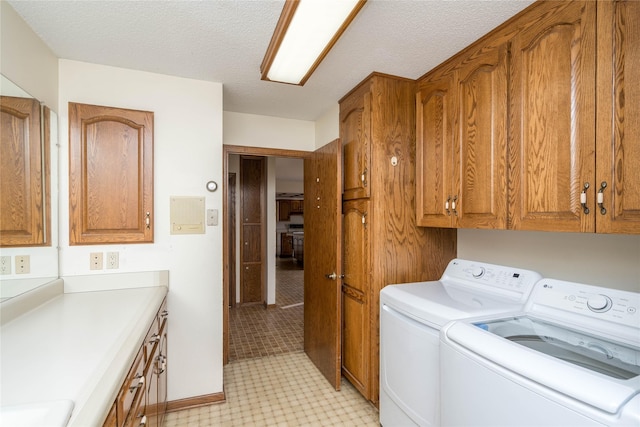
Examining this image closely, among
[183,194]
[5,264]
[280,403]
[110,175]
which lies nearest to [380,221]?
[183,194]

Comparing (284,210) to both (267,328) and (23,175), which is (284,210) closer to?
(267,328)

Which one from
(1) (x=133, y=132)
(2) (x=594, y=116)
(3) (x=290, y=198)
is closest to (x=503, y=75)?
(2) (x=594, y=116)

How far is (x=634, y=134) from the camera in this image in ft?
3.46

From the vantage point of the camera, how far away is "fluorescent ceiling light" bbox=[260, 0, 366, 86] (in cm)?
127

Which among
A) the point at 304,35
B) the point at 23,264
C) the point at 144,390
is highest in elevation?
the point at 304,35

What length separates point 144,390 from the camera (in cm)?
137

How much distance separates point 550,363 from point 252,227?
400cm

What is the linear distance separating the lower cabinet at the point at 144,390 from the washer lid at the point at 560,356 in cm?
130

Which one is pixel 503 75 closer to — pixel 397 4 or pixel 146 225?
pixel 397 4

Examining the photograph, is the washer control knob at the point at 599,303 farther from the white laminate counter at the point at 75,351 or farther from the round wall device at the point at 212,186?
the round wall device at the point at 212,186

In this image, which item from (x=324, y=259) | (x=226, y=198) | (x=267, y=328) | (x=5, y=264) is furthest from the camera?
(x=267, y=328)

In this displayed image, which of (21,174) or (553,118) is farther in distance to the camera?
(21,174)

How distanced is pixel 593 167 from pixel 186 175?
7.53 ft

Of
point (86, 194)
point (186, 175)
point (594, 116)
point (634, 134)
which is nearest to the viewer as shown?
point (634, 134)
